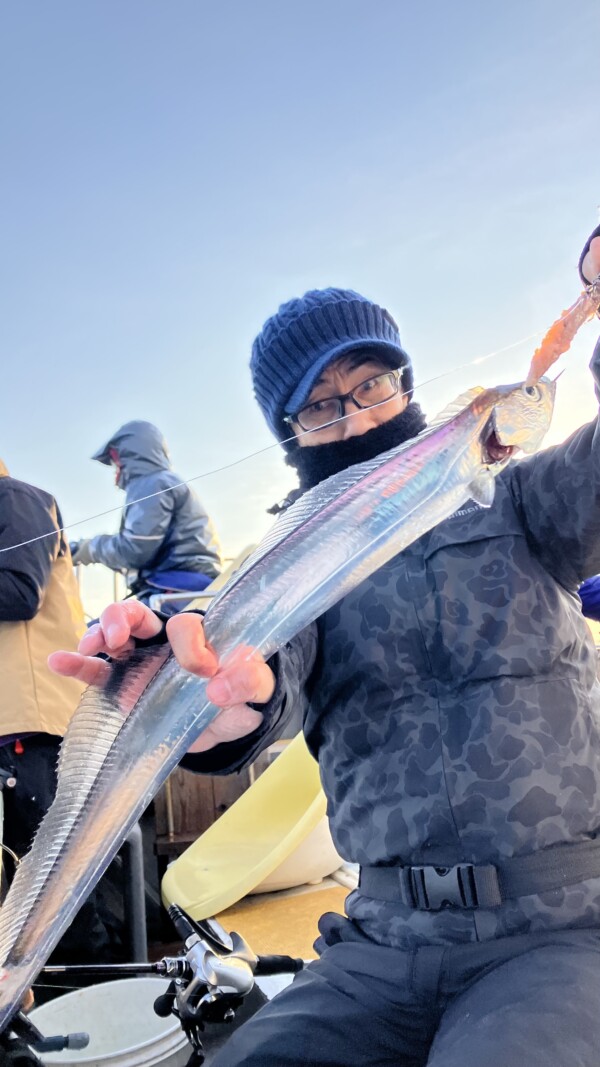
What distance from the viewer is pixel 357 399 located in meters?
2.57

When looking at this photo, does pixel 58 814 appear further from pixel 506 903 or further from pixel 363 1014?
pixel 506 903

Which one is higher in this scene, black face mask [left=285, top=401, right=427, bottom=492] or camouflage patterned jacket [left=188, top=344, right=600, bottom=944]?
black face mask [left=285, top=401, right=427, bottom=492]

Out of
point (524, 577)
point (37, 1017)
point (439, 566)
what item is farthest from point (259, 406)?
point (37, 1017)

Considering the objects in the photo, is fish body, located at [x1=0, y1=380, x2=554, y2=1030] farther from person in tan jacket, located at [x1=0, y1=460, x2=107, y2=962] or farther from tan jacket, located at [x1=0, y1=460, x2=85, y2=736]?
person in tan jacket, located at [x1=0, y1=460, x2=107, y2=962]

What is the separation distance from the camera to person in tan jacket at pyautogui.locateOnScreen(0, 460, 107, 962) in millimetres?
3660

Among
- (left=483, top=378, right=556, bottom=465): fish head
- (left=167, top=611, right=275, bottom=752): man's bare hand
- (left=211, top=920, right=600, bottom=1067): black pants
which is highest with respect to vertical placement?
(left=483, top=378, right=556, bottom=465): fish head

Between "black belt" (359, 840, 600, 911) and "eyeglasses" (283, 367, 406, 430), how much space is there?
4.99 feet

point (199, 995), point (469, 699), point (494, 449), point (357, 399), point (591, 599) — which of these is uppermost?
point (357, 399)

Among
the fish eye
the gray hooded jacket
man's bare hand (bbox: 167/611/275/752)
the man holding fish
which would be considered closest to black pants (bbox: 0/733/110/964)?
the man holding fish

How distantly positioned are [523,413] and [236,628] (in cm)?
80

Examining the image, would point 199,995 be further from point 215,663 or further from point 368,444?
point 368,444

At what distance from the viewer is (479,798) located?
192 cm

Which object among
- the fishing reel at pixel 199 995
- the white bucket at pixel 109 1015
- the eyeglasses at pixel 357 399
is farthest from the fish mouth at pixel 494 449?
the white bucket at pixel 109 1015

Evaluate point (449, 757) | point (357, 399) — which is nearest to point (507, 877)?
point (449, 757)
